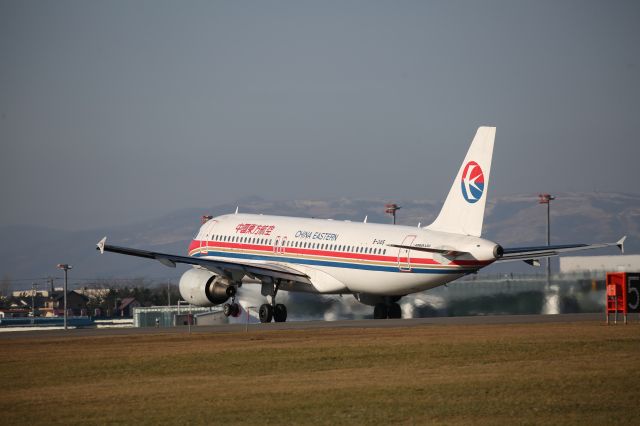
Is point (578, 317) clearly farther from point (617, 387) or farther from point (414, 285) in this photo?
point (617, 387)

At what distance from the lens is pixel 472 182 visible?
161 feet

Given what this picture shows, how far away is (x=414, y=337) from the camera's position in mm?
35906

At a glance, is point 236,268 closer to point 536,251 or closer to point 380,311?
point 380,311

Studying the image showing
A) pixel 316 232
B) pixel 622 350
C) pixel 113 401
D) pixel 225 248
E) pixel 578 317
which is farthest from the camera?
pixel 225 248

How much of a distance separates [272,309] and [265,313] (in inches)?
14.1

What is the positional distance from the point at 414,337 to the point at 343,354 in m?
5.54

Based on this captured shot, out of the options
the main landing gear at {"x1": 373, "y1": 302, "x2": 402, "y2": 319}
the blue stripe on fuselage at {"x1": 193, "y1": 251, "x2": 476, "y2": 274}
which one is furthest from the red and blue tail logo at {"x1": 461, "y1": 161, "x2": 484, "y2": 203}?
the main landing gear at {"x1": 373, "y1": 302, "x2": 402, "y2": 319}

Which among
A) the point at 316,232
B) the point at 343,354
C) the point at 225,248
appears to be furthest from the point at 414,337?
the point at 225,248

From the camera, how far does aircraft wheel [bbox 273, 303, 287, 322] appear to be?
5403 cm

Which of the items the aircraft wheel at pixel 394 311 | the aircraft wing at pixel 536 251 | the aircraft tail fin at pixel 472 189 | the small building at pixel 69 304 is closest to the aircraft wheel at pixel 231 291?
the aircraft wheel at pixel 394 311

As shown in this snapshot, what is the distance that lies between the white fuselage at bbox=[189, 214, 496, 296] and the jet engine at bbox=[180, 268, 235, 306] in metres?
2.89

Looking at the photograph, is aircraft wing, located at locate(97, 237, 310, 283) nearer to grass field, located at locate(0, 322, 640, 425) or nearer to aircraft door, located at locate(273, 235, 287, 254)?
aircraft door, located at locate(273, 235, 287, 254)

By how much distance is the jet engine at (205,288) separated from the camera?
53531 mm

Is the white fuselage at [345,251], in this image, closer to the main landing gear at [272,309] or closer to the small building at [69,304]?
the main landing gear at [272,309]
